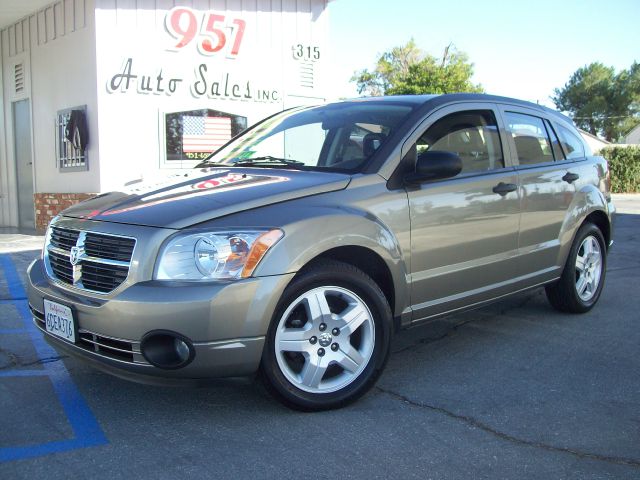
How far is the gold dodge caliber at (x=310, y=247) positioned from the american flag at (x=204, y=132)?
20.3 ft

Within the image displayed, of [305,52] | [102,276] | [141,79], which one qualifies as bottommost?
[102,276]

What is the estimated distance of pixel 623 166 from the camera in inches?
1055

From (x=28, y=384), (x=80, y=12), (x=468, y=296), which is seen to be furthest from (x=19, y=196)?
(x=468, y=296)

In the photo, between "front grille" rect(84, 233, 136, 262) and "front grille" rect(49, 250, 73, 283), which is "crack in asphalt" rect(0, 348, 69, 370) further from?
"front grille" rect(84, 233, 136, 262)

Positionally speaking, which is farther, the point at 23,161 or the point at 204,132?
the point at 23,161

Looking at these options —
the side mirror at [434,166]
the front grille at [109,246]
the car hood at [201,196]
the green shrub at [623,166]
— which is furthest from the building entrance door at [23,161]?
the green shrub at [623,166]

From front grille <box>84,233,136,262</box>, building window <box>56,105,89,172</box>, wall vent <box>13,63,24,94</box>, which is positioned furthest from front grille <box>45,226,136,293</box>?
wall vent <box>13,63,24,94</box>

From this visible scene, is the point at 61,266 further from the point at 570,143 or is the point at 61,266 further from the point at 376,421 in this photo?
the point at 570,143

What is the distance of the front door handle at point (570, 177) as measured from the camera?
191 inches

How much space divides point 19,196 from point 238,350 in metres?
11.6

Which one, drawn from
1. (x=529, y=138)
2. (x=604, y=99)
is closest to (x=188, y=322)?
(x=529, y=138)

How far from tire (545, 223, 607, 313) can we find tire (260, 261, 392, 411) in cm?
Result: 234

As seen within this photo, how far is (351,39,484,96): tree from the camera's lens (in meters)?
38.9

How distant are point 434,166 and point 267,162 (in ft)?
3.63
